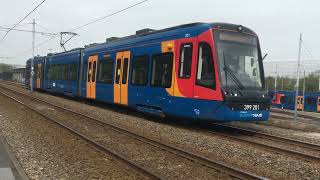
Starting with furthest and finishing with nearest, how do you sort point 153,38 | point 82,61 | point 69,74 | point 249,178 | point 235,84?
1. point 69,74
2. point 82,61
3. point 153,38
4. point 235,84
5. point 249,178

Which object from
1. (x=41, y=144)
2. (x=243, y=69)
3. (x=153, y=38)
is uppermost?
(x=153, y=38)

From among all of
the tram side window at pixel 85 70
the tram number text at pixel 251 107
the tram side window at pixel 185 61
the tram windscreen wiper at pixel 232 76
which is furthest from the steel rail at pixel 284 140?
the tram side window at pixel 85 70

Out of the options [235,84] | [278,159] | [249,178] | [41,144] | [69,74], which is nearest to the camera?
[249,178]

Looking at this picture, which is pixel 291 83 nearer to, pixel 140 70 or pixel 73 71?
pixel 73 71

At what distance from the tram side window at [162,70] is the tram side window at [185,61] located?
722 millimetres

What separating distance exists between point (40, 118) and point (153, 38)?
5160mm

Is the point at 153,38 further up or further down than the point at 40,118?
further up

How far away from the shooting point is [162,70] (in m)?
16.3

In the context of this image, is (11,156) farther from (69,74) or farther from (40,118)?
(69,74)

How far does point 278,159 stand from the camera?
10.1m

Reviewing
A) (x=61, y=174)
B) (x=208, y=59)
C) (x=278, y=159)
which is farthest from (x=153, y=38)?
(x=61, y=174)

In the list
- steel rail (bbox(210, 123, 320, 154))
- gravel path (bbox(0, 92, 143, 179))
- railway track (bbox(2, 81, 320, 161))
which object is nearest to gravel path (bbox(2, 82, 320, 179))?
railway track (bbox(2, 81, 320, 161))

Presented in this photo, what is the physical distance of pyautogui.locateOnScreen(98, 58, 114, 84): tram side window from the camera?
21.4m

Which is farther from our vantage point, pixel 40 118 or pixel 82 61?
pixel 82 61
